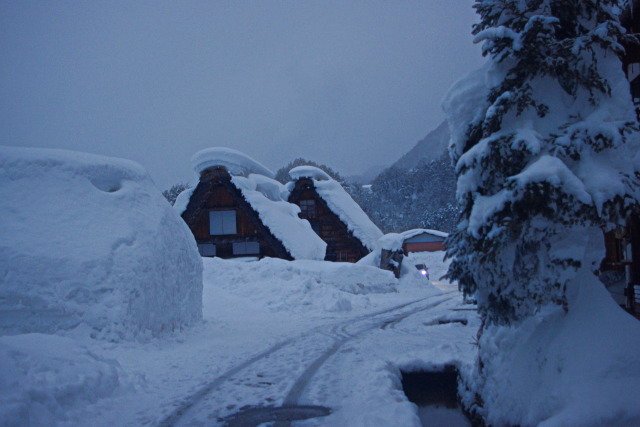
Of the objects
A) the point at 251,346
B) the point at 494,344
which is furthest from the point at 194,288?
the point at 494,344

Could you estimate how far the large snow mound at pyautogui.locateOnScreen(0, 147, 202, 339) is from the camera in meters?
7.70

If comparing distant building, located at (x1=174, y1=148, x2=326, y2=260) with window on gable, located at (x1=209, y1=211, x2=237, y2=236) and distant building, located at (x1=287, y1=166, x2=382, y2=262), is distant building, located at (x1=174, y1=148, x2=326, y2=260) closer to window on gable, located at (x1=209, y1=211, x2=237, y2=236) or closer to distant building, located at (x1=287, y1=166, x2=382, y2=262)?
window on gable, located at (x1=209, y1=211, x2=237, y2=236)

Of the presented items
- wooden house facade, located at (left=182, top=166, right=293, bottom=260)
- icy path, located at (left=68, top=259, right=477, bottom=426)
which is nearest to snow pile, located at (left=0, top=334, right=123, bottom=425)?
icy path, located at (left=68, top=259, right=477, bottom=426)

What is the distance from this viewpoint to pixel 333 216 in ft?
105

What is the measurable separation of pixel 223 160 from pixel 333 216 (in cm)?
867

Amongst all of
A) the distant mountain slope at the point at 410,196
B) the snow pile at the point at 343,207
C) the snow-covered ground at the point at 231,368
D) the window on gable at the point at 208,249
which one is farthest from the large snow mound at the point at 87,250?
the distant mountain slope at the point at 410,196

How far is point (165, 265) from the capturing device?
9.97 m

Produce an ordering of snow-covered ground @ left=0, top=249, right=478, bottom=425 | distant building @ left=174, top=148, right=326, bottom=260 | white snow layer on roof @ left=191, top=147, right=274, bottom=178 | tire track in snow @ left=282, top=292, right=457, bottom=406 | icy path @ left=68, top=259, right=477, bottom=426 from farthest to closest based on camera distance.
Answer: white snow layer on roof @ left=191, top=147, right=274, bottom=178 < distant building @ left=174, top=148, right=326, bottom=260 < tire track in snow @ left=282, top=292, right=457, bottom=406 < icy path @ left=68, top=259, right=477, bottom=426 < snow-covered ground @ left=0, top=249, right=478, bottom=425

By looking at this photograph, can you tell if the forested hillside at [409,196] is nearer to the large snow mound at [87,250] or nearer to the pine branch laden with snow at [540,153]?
the large snow mound at [87,250]

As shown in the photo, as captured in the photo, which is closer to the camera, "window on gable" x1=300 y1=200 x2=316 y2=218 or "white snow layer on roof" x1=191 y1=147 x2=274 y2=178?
"white snow layer on roof" x1=191 y1=147 x2=274 y2=178

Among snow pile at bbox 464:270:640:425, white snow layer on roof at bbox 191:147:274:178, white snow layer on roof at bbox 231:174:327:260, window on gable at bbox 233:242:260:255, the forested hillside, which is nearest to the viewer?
snow pile at bbox 464:270:640:425

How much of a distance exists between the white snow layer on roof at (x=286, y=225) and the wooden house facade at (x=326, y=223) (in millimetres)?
3671

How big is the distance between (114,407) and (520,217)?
16.3 feet

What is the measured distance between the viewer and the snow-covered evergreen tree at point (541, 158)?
4258 mm
